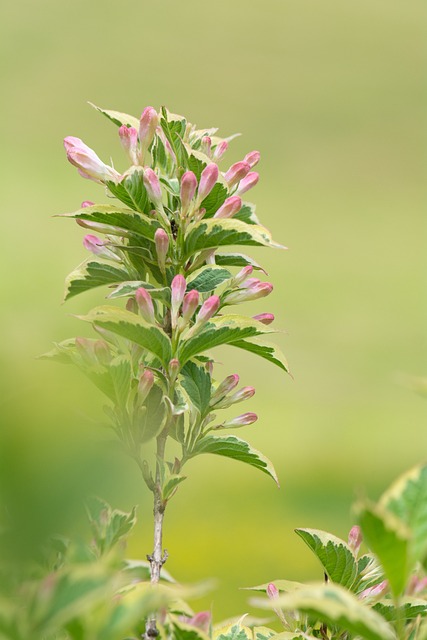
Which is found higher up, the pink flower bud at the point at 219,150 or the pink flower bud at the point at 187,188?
the pink flower bud at the point at 219,150

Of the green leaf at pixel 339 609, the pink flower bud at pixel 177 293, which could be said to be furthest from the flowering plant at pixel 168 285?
the green leaf at pixel 339 609

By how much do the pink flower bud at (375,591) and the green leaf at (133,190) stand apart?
0.24m

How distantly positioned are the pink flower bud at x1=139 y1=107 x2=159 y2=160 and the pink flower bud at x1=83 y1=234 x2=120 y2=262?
0.05 m

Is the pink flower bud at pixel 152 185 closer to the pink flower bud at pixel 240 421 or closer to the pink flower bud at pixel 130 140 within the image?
the pink flower bud at pixel 130 140

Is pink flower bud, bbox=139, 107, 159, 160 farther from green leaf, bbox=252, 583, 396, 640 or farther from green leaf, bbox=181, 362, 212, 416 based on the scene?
green leaf, bbox=252, 583, 396, 640

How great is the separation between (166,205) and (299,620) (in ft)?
0.81

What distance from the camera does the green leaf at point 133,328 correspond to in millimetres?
376

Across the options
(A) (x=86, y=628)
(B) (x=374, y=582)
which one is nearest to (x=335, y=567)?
(B) (x=374, y=582)

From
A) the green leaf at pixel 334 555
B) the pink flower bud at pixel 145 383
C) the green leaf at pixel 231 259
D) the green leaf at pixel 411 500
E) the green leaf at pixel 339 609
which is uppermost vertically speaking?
the green leaf at pixel 231 259

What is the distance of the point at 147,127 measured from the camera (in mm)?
433

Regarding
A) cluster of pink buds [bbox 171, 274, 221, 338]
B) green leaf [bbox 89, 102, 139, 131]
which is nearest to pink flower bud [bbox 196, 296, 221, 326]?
cluster of pink buds [bbox 171, 274, 221, 338]

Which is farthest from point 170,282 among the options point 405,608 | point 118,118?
point 405,608

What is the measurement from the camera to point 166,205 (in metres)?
0.46

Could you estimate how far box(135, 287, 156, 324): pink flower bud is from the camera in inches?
16.2
